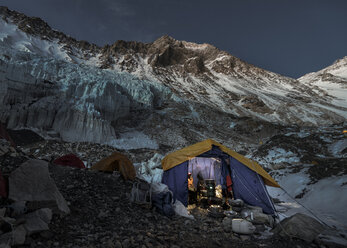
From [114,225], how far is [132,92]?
34.7 meters

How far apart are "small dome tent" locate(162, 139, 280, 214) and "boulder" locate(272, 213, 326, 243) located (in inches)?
68.2

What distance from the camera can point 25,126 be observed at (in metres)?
20.2

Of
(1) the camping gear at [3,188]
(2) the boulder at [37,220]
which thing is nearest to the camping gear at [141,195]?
(2) the boulder at [37,220]

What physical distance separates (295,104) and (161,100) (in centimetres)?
4054

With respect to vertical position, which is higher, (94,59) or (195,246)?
(94,59)

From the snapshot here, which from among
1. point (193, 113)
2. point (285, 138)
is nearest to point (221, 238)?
point (285, 138)

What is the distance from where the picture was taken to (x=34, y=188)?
3.35m

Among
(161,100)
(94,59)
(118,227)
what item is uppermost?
(94,59)

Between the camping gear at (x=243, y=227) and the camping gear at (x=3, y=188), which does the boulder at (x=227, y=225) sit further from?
the camping gear at (x=3, y=188)

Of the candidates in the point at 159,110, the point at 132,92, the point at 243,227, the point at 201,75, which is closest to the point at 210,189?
the point at 243,227

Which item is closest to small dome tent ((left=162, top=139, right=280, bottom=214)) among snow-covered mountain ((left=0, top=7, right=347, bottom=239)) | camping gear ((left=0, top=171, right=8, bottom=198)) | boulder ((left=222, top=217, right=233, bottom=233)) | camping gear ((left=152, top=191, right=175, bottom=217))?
camping gear ((left=152, top=191, right=175, bottom=217))

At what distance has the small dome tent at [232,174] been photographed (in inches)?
270

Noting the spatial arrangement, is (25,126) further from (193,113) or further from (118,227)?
(193,113)

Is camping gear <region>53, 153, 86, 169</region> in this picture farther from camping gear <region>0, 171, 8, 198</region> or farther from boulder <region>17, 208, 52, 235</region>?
boulder <region>17, 208, 52, 235</region>
